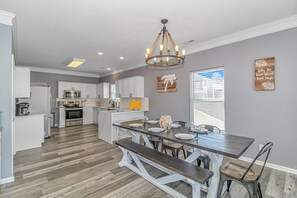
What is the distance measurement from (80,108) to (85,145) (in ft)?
11.4

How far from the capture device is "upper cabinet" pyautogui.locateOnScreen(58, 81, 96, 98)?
6.86 meters

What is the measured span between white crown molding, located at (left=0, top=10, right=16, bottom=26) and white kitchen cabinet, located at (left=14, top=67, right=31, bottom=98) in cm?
183

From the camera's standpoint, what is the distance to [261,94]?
9.24 ft

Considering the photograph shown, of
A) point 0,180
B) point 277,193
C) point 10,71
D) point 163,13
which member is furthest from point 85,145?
point 277,193

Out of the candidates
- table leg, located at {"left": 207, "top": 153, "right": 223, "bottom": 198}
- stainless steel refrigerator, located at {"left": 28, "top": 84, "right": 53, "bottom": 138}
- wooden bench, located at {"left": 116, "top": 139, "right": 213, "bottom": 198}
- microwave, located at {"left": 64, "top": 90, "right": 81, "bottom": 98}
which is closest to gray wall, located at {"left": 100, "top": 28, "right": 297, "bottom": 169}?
table leg, located at {"left": 207, "top": 153, "right": 223, "bottom": 198}

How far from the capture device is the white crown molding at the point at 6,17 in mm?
2231

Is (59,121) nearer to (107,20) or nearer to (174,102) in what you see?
(174,102)

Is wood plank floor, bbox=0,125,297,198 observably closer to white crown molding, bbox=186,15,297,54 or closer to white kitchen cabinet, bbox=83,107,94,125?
white crown molding, bbox=186,15,297,54

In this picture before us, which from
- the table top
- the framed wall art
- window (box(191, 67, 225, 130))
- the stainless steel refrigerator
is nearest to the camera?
the table top

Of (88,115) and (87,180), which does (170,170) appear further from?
(88,115)

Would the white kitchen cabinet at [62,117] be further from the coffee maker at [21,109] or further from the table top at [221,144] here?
the table top at [221,144]

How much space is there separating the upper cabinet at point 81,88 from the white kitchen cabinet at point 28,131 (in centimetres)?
309

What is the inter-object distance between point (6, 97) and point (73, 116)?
15.8ft

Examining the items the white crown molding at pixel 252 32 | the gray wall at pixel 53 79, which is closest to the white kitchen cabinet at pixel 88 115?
the gray wall at pixel 53 79
